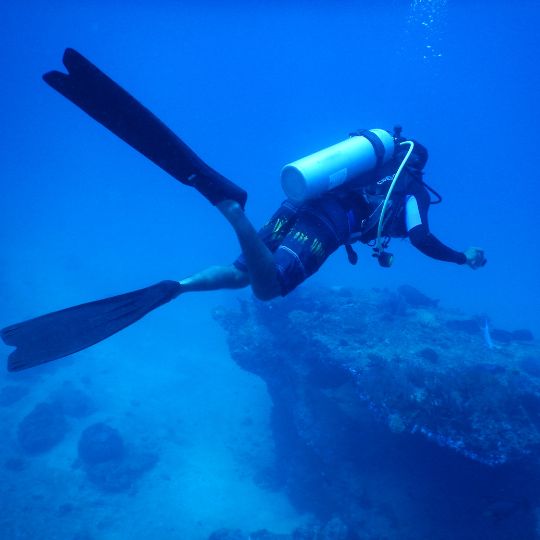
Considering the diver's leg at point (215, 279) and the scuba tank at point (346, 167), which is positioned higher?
the scuba tank at point (346, 167)

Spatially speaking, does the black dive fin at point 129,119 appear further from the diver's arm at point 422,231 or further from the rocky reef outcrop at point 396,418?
the rocky reef outcrop at point 396,418

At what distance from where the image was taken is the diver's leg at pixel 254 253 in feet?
12.1

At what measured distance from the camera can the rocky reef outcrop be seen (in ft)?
28.5

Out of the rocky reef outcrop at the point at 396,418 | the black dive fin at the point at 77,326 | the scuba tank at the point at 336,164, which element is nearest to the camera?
the black dive fin at the point at 77,326

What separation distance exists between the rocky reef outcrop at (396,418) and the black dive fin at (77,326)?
790 cm

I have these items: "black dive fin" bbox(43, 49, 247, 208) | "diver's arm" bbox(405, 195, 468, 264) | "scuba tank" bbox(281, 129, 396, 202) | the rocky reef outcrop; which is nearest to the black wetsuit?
"diver's arm" bbox(405, 195, 468, 264)

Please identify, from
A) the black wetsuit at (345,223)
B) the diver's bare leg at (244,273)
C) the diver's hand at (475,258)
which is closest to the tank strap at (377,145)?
the black wetsuit at (345,223)

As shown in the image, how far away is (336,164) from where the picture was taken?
14.9 feet

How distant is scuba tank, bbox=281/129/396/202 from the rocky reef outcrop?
698 centimetres

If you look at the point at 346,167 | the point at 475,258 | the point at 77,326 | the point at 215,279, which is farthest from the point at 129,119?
the point at 475,258

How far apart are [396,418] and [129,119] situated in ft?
29.3

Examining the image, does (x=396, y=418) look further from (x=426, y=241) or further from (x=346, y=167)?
(x=346, y=167)

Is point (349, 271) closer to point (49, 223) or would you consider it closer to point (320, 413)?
point (320, 413)

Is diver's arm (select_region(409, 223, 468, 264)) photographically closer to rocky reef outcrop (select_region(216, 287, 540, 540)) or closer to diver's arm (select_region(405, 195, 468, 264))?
diver's arm (select_region(405, 195, 468, 264))
